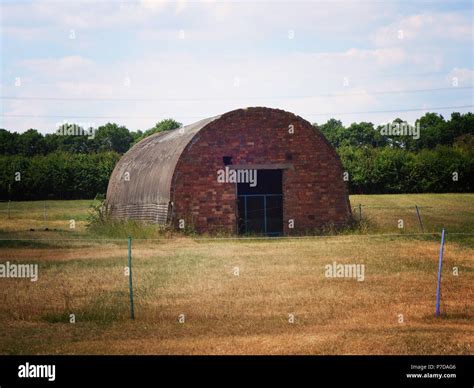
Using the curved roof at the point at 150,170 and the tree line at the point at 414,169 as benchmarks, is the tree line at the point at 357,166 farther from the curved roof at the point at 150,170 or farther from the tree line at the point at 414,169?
the curved roof at the point at 150,170

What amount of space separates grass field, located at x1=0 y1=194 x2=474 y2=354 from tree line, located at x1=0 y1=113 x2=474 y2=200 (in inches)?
718

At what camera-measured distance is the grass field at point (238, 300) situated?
1019 centimetres

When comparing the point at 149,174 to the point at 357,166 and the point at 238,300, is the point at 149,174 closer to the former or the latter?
the point at 238,300

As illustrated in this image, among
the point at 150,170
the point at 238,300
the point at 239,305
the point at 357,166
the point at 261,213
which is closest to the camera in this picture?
the point at 239,305

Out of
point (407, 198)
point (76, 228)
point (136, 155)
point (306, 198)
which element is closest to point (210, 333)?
point (306, 198)

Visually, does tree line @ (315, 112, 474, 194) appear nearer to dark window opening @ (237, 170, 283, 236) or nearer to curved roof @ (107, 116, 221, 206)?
curved roof @ (107, 116, 221, 206)

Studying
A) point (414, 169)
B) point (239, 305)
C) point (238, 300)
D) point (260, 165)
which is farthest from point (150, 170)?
point (414, 169)

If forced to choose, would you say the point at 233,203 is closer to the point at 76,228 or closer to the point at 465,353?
the point at 76,228

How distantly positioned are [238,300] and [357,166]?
50.1m

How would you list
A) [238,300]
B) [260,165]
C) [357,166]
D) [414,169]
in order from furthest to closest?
[357,166]
[414,169]
[260,165]
[238,300]

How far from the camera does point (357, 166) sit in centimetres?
6197

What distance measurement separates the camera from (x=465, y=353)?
30.9ft

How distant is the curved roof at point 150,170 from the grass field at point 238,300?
5.54 m

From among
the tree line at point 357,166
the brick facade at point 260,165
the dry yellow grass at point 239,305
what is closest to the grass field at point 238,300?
the dry yellow grass at point 239,305
